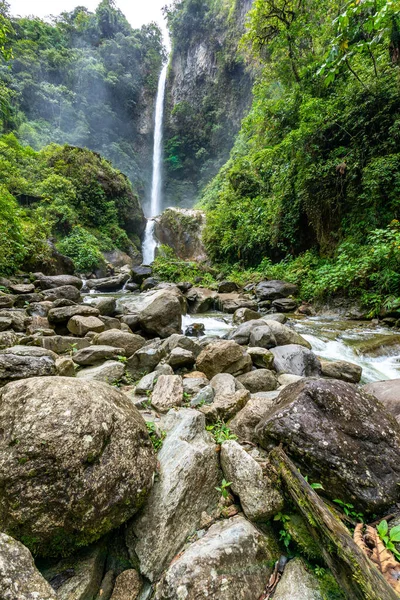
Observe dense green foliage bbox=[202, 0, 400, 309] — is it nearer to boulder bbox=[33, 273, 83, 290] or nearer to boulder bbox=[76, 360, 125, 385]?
boulder bbox=[76, 360, 125, 385]

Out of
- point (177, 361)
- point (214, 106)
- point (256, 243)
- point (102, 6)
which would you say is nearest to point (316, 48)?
point (256, 243)

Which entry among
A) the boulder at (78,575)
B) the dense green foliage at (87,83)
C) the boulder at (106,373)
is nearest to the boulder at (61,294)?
the boulder at (106,373)

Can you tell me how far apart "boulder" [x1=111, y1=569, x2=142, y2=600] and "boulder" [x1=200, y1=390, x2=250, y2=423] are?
3.93 ft

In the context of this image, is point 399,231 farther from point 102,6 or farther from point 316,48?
point 102,6

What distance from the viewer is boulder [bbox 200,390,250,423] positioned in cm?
248

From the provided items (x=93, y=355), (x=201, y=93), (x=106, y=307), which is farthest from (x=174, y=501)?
(x=201, y=93)

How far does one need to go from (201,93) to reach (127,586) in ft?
134

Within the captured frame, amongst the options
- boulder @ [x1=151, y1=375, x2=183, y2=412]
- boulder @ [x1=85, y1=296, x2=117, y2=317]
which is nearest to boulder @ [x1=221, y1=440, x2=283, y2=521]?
boulder @ [x1=151, y1=375, x2=183, y2=412]

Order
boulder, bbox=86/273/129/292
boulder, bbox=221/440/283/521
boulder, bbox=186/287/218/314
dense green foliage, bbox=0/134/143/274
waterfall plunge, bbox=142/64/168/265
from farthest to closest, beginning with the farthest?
waterfall plunge, bbox=142/64/168/265 → dense green foliage, bbox=0/134/143/274 → boulder, bbox=86/273/129/292 → boulder, bbox=186/287/218/314 → boulder, bbox=221/440/283/521

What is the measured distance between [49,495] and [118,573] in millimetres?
587

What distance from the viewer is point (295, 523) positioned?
1.49 metres

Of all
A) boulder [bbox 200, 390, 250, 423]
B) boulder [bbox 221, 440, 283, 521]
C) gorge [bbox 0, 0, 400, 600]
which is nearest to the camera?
gorge [bbox 0, 0, 400, 600]

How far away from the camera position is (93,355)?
3742mm

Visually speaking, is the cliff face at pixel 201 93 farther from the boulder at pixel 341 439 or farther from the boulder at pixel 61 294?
the boulder at pixel 341 439
